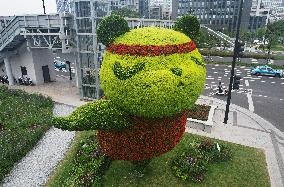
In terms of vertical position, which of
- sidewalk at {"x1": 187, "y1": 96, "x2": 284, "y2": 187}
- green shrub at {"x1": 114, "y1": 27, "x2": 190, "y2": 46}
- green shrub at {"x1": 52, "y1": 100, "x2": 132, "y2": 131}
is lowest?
sidewalk at {"x1": 187, "y1": 96, "x2": 284, "y2": 187}

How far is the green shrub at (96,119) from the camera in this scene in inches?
345

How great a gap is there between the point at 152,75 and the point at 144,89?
475 mm

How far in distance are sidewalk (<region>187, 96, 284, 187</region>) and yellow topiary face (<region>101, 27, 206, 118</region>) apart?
6.83 meters

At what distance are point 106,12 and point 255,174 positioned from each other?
14.1 m

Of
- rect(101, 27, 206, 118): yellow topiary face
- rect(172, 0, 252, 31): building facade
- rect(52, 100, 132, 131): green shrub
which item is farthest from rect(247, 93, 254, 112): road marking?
rect(172, 0, 252, 31): building facade

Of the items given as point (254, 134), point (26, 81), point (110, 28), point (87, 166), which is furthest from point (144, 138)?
point (26, 81)

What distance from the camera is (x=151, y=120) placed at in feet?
30.7

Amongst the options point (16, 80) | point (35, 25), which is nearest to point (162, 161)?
point (35, 25)

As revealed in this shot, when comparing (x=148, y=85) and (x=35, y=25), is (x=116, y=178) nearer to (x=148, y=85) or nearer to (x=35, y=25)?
(x=148, y=85)

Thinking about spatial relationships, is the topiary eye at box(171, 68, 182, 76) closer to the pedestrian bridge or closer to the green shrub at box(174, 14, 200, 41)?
the green shrub at box(174, 14, 200, 41)

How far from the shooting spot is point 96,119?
901cm

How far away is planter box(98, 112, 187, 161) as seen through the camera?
959 centimetres

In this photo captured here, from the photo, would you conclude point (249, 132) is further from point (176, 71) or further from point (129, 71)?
point (129, 71)

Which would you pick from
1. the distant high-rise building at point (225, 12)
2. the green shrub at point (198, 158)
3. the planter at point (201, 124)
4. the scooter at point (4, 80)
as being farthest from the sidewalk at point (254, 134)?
the distant high-rise building at point (225, 12)
